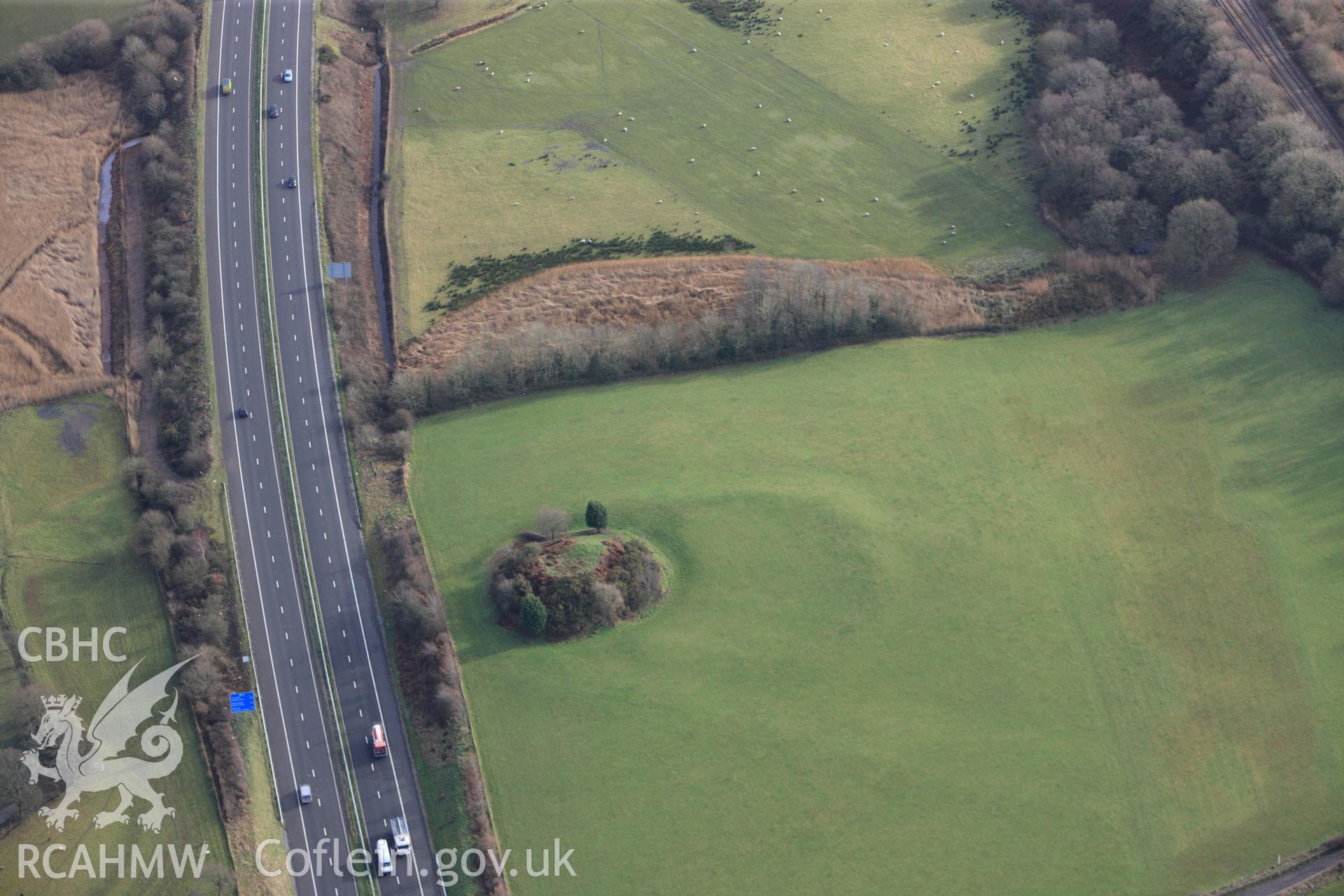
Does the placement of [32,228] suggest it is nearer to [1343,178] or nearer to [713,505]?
[713,505]

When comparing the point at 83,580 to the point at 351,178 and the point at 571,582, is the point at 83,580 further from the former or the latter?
the point at 351,178

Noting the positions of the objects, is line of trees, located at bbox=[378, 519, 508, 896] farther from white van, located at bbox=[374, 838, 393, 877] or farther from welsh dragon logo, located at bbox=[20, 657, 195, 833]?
welsh dragon logo, located at bbox=[20, 657, 195, 833]

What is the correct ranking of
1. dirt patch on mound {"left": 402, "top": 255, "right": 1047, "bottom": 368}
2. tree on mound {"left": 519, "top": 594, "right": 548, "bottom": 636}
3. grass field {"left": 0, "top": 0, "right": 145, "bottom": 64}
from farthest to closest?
1. grass field {"left": 0, "top": 0, "right": 145, "bottom": 64}
2. dirt patch on mound {"left": 402, "top": 255, "right": 1047, "bottom": 368}
3. tree on mound {"left": 519, "top": 594, "right": 548, "bottom": 636}

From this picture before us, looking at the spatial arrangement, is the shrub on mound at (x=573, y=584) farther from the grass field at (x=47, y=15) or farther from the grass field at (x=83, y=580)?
the grass field at (x=47, y=15)

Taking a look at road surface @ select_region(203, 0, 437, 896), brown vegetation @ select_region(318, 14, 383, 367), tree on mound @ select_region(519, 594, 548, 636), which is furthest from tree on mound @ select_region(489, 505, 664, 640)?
brown vegetation @ select_region(318, 14, 383, 367)

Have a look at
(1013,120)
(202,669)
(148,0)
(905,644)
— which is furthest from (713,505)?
(148,0)

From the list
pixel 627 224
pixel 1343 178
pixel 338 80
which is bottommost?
pixel 1343 178
